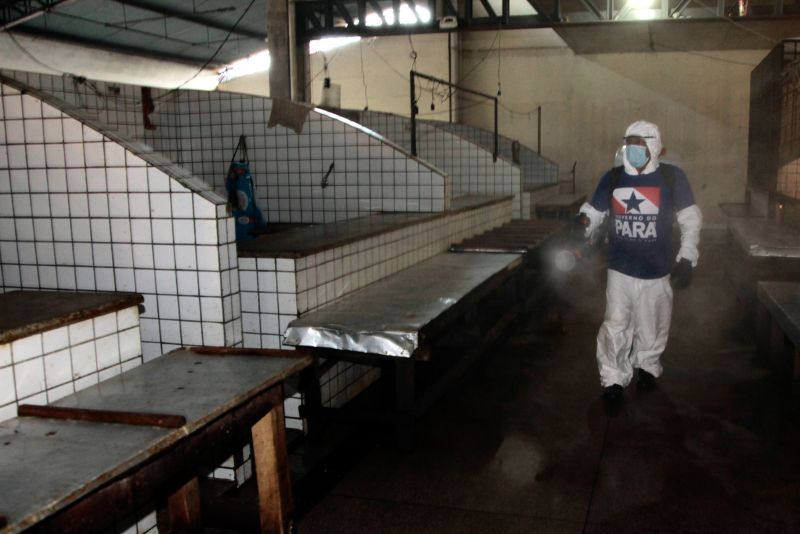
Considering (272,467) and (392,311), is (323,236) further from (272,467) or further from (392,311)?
(272,467)

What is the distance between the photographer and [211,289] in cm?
299

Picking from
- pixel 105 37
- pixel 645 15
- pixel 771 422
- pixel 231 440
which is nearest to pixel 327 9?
pixel 645 15

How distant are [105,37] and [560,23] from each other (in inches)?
318

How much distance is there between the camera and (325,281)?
3.75 meters

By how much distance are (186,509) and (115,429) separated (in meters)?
0.90

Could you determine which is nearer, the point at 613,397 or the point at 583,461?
the point at 583,461

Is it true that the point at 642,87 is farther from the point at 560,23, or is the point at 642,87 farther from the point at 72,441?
the point at 72,441

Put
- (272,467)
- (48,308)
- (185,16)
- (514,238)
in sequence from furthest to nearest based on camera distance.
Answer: (185,16) → (514,238) → (48,308) → (272,467)

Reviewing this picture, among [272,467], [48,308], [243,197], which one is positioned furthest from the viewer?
[243,197]

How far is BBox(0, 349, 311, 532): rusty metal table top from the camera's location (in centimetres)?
156

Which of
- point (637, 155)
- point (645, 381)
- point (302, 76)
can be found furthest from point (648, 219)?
point (302, 76)

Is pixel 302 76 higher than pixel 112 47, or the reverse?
pixel 112 47

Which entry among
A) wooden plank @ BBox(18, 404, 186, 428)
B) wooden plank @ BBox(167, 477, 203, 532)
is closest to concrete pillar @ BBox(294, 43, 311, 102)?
wooden plank @ BBox(167, 477, 203, 532)

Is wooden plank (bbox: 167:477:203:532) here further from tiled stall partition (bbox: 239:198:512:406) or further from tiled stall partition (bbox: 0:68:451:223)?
tiled stall partition (bbox: 0:68:451:223)
